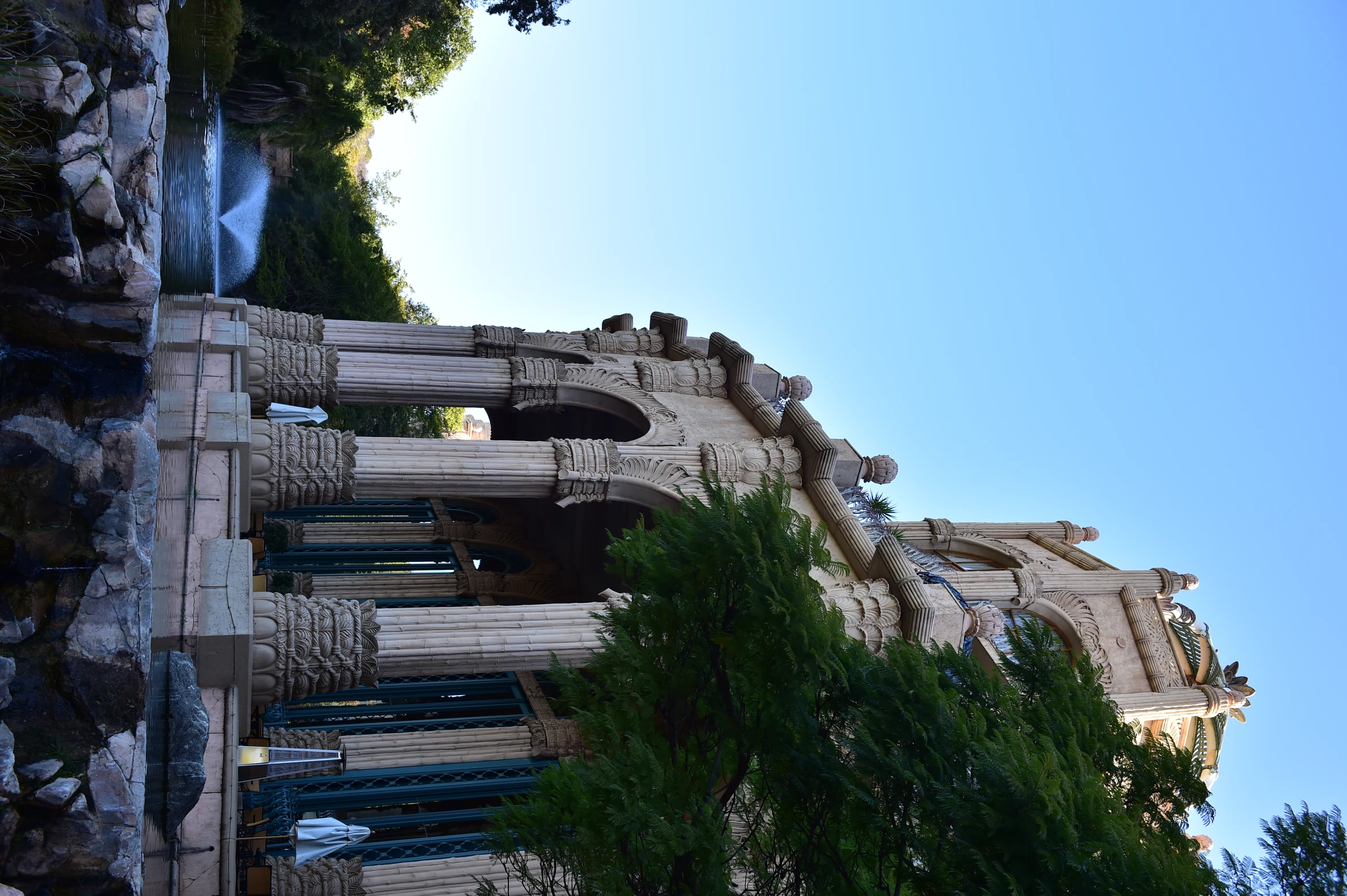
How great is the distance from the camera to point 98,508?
702cm

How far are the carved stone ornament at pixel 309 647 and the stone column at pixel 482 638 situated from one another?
0.88 feet

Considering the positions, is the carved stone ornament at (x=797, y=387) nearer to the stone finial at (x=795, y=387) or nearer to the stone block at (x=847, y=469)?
the stone finial at (x=795, y=387)

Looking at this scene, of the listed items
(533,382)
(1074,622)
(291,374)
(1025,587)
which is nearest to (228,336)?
(291,374)

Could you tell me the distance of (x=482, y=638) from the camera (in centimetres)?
1145

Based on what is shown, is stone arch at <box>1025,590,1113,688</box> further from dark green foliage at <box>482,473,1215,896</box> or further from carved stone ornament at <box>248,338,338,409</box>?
carved stone ornament at <box>248,338,338,409</box>

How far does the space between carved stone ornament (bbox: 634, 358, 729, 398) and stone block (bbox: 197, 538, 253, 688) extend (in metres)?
9.89

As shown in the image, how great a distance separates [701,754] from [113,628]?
16.0 ft

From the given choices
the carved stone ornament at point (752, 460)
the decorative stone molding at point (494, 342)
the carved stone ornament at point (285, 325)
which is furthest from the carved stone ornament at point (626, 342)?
the carved stone ornament at point (285, 325)

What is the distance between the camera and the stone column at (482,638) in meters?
11.0

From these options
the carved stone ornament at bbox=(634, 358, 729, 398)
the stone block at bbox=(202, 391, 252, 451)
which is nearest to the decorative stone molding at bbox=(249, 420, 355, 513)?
the stone block at bbox=(202, 391, 252, 451)

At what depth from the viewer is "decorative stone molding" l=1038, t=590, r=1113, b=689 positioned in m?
16.7

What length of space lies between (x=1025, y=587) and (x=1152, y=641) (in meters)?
2.73

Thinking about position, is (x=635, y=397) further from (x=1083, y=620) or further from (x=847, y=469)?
(x=1083, y=620)

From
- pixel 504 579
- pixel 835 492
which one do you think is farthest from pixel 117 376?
pixel 504 579
